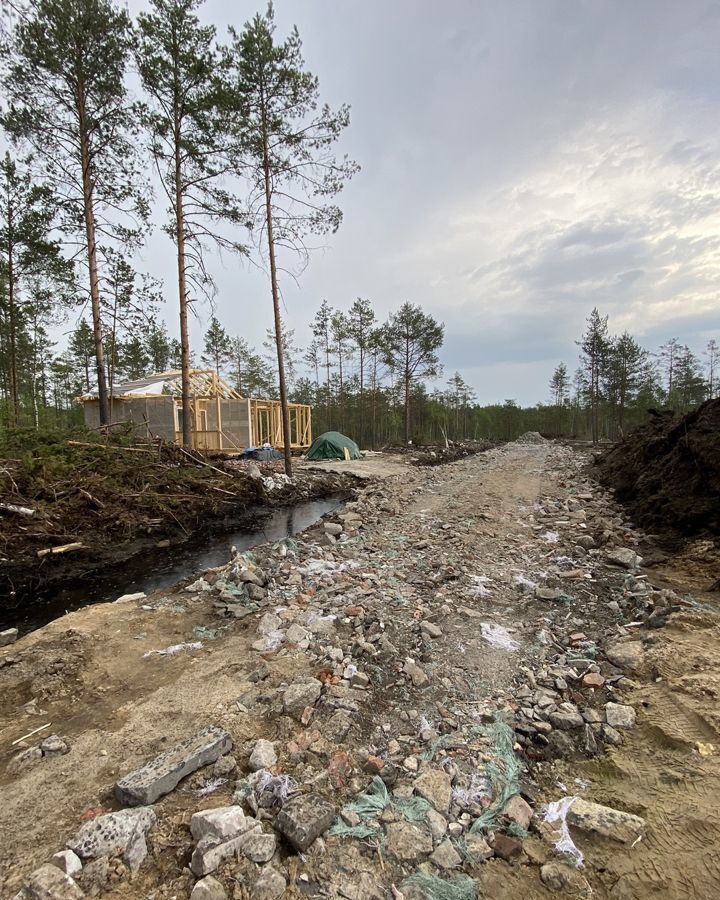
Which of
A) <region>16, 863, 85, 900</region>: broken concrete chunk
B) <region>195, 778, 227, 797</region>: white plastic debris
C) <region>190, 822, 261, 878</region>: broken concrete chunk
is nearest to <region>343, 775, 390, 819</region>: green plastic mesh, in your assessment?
<region>190, 822, 261, 878</region>: broken concrete chunk

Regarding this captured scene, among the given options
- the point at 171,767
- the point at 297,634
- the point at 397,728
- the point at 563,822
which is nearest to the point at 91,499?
the point at 297,634

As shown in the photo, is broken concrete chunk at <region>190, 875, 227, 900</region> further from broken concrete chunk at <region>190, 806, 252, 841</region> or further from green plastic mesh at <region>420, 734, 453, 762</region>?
green plastic mesh at <region>420, 734, 453, 762</region>

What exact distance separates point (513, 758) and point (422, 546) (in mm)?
3856

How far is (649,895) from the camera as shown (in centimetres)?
147

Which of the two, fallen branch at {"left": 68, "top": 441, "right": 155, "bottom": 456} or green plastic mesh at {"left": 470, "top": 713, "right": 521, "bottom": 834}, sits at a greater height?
fallen branch at {"left": 68, "top": 441, "right": 155, "bottom": 456}

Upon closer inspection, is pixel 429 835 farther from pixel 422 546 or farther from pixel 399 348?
pixel 399 348

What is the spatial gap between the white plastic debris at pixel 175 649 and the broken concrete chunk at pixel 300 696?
1.24 meters

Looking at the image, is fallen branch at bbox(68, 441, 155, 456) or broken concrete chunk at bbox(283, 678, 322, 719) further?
fallen branch at bbox(68, 441, 155, 456)

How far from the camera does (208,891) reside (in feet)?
4.92

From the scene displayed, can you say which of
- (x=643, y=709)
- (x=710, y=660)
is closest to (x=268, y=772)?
(x=643, y=709)

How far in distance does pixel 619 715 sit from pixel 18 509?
26.5ft

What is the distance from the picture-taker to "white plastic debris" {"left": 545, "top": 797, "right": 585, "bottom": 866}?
168 centimetres

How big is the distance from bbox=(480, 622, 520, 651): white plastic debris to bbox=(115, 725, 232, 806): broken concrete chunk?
2.20 meters

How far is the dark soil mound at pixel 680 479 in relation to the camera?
18.9ft
